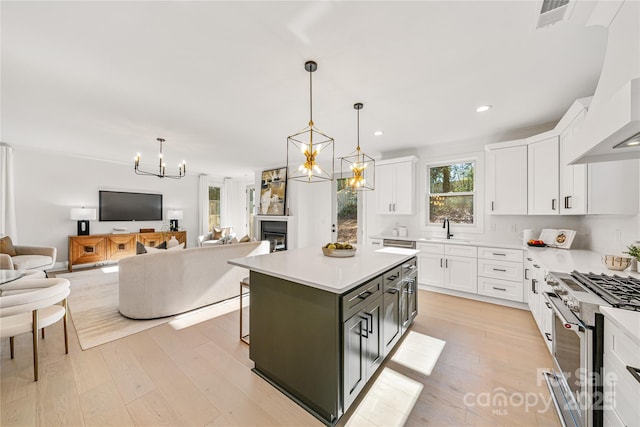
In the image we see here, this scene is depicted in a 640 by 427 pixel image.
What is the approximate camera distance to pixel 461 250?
3.67m

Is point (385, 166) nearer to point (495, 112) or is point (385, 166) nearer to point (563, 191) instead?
point (495, 112)

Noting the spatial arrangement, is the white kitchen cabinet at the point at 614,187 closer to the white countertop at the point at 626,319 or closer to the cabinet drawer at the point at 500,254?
the cabinet drawer at the point at 500,254

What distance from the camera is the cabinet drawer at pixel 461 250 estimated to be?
3.57 m

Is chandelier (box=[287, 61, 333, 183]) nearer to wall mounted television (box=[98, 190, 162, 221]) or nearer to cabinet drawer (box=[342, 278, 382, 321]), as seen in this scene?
cabinet drawer (box=[342, 278, 382, 321])

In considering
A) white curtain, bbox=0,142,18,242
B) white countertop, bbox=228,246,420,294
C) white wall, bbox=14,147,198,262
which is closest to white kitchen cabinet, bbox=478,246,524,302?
white countertop, bbox=228,246,420,294

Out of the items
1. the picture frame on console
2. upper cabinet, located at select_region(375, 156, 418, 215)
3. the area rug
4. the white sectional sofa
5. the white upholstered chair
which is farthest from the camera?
the picture frame on console

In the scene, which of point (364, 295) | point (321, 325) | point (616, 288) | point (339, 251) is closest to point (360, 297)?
point (364, 295)

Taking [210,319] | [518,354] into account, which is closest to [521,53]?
[518,354]

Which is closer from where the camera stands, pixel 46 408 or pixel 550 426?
pixel 550 426

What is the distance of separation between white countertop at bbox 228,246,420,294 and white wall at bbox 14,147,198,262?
6.01 metres

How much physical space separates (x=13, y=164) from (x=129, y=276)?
4.56 metres

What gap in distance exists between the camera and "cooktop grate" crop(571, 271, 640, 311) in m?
1.18

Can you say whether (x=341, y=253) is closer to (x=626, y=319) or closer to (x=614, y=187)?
(x=626, y=319)

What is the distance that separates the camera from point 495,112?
9.82 ft
